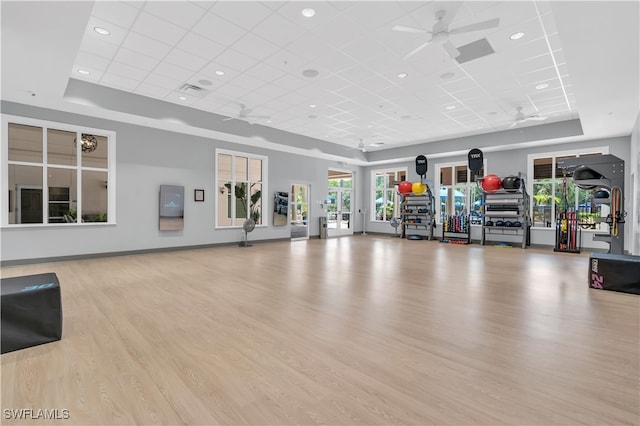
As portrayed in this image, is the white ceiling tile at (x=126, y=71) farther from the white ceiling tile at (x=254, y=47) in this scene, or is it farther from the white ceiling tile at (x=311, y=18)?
the white ceiling tile at (x=311, y=18)

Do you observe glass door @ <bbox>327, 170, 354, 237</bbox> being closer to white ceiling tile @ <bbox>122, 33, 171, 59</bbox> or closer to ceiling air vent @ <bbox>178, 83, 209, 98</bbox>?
ceiling air vent @ <bbox>178, 83, 209, 98</bbox>

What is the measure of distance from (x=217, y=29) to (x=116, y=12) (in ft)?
4.24

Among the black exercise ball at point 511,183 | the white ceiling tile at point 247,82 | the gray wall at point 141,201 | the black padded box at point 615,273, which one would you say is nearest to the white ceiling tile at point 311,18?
the white ceiling tile at point 247,82

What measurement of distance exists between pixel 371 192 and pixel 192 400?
13317 mm

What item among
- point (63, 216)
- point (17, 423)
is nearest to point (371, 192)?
point (63, 216)

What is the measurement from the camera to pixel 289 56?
17.7 ft

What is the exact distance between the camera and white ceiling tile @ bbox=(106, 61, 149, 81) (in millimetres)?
5844

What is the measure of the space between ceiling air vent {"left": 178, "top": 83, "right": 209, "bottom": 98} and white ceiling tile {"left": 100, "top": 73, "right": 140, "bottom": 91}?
0.89 metres

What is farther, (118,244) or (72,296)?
(118,244)

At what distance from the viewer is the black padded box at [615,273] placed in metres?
4.58

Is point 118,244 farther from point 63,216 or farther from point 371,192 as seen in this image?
point 371,192

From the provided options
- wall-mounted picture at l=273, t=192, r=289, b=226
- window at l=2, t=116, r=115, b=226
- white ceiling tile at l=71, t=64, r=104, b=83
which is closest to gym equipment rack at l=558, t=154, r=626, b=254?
wall-mounted picture at l=273, t=192, r=289, b=226

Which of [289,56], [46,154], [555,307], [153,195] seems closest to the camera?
[555,307]

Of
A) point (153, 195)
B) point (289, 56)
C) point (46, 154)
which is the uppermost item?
point (289, 56)
